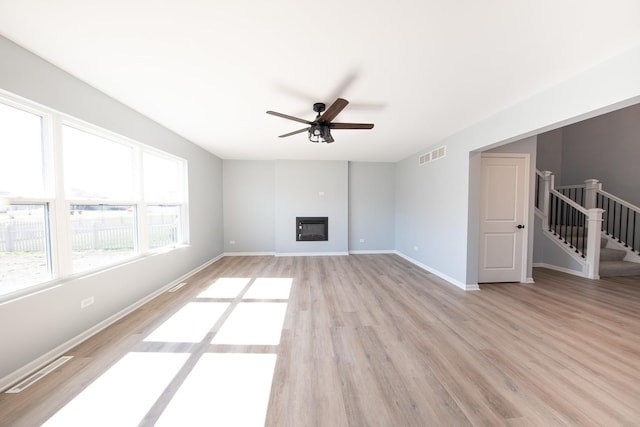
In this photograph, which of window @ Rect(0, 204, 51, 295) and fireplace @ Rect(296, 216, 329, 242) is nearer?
window @ Rect(0, 204, 51, 295)

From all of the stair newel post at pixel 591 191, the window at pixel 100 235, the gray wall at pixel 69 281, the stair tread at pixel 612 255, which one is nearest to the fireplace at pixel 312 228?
the gray wall at pixel 69 281

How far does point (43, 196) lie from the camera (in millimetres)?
2023

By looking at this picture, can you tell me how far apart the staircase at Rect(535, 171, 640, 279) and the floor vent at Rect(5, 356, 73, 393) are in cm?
748

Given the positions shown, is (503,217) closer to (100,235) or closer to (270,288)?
(270,288)

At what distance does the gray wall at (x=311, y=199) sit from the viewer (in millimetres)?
6035

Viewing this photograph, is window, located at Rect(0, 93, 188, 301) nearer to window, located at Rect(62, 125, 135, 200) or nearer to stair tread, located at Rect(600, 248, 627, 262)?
window, located at Rect(62, 125, 135, 200)

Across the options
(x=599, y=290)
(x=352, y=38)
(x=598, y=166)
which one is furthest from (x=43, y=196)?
(x=598, y=166)

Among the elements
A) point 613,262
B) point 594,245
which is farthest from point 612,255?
point 594,245

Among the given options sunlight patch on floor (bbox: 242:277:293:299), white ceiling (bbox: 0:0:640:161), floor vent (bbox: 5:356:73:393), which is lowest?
sunlight patch on floor (bbox: 242:277:293:299)

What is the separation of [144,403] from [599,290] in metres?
5.93

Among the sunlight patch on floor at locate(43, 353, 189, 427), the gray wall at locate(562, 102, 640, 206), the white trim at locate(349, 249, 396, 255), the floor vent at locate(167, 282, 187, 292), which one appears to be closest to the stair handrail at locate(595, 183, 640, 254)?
the gray wall at locate(562, 102, 640, 206)

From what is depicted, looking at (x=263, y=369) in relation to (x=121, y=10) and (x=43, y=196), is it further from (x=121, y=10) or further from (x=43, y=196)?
(x=121, y=10)

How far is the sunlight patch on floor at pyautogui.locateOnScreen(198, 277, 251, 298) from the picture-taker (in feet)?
11.2

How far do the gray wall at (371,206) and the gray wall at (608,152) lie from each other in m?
4.59
